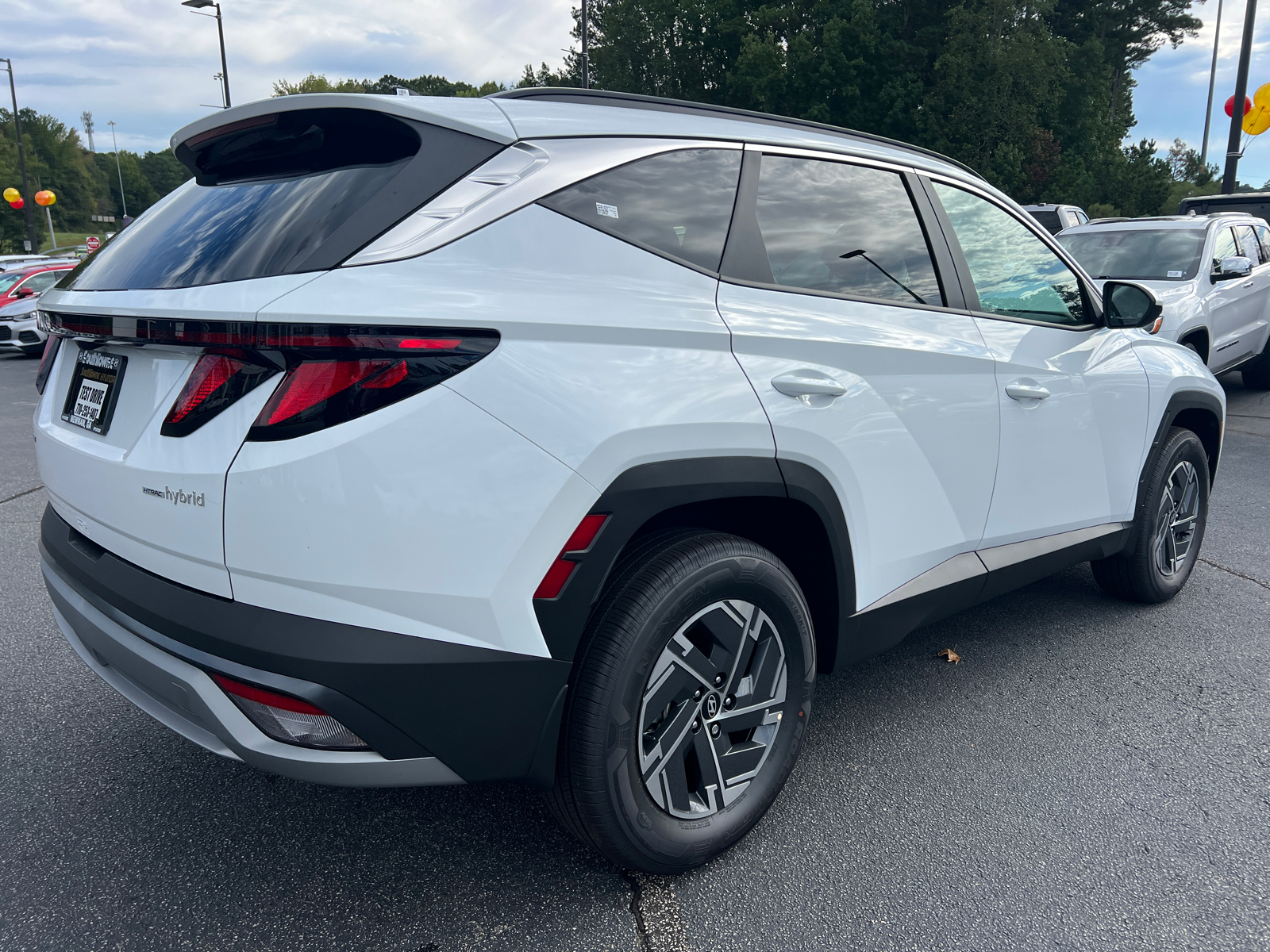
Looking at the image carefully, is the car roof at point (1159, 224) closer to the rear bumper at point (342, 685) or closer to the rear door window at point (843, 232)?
the rear door window at point (843, 232)

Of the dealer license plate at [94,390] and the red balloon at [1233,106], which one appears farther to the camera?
the red balloon at [1233,106]

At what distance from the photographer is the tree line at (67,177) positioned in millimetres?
65525

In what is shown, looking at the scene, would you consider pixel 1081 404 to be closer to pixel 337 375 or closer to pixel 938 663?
pixel 938 663

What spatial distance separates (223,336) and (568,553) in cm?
76

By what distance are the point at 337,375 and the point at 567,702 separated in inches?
32.5

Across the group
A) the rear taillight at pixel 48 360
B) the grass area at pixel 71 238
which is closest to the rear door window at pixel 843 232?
the rear taillight at pixel 48 360

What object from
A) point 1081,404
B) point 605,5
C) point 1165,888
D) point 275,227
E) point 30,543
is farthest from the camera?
point 605,5

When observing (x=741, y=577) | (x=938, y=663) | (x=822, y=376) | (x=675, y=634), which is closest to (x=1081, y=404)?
(x=938, y=663)

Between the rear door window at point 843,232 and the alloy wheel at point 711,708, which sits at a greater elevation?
the rear door window at point 843,232

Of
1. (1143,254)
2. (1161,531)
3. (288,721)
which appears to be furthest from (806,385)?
(1143,254)

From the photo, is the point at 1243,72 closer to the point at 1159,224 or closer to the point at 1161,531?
the point at 1159,224

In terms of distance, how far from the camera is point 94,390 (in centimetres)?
201

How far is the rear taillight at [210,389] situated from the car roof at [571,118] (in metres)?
0.57

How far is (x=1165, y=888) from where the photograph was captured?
7.07 feet
